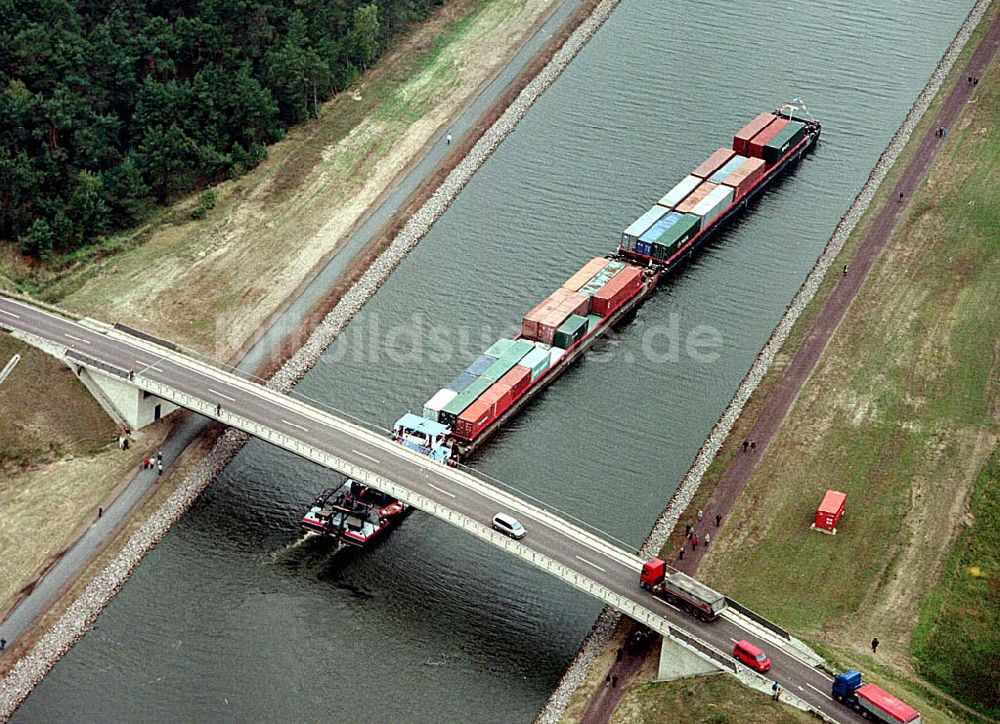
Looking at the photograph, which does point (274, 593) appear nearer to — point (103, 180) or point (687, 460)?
point (687, 460)

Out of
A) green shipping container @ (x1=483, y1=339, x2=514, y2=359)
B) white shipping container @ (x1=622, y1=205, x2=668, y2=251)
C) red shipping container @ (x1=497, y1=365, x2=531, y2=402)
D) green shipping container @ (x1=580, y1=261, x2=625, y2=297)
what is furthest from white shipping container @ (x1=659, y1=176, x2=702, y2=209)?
red shipping container @ (x1=497, y1=365, x2=531, y2=402)

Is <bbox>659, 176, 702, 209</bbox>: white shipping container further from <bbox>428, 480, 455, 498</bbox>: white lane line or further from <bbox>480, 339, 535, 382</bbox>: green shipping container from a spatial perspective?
<bbox>428, 480, 455, 498</bbox>: white lane line

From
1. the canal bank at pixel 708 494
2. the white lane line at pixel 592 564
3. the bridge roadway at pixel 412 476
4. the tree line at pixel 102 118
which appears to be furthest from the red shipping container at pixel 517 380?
the tree line at pixel 102 118

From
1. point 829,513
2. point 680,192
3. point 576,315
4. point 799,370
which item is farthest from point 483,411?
point 680,192

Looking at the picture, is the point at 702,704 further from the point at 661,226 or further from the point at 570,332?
the point at 661,226

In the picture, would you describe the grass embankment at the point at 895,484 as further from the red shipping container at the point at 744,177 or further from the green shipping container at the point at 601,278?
the green shipping container at the point at 601,278
